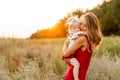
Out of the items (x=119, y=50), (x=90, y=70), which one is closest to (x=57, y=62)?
(x=90, y=70)

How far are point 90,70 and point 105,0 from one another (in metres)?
41.0

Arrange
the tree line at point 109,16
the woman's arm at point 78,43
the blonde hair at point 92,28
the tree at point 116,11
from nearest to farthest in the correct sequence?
the woman's arm at point 78,43
the blonde hair at point 92,28
the tree at point 116,11
the tree line at point 109,16

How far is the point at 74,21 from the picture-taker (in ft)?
18.1

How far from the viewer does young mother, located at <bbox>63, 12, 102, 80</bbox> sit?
5.31 meters

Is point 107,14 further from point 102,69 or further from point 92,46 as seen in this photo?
point 92,46

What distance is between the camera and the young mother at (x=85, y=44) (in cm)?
531

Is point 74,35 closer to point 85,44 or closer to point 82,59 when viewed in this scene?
point 85,44

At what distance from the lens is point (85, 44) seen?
5.30 metres

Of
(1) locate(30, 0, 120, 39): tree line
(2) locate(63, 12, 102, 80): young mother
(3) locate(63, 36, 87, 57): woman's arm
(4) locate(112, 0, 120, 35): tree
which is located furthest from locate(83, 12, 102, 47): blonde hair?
(4) locate(112, 0, 120, 35): tree

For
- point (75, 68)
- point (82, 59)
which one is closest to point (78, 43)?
point (82, 59)

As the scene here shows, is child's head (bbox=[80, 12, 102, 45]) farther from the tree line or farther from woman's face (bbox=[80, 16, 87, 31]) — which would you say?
the tree line

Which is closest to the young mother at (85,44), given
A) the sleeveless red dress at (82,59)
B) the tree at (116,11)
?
the sleeveless red dress at (82,59)

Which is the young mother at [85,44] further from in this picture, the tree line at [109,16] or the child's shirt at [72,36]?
the tree line at [109,16]

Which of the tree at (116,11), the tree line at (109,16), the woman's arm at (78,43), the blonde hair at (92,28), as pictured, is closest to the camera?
the woman's arm at (78,43)
